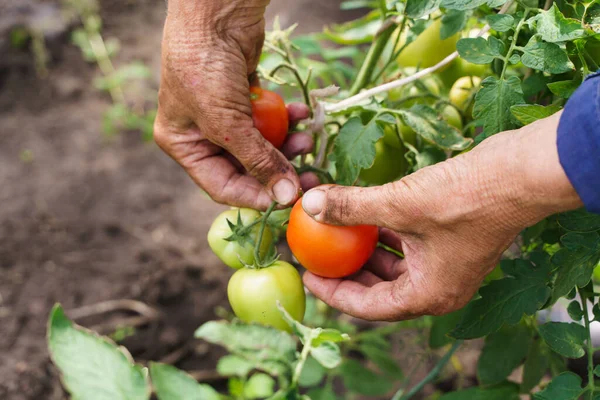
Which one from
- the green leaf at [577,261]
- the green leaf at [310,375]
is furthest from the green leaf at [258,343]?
the green leaf at [310,375]

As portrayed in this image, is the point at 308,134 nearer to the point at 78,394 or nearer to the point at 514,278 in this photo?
the point at 514,278

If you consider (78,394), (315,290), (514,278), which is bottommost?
(315,290)

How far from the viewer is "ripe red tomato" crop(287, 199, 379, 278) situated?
922 millimetres

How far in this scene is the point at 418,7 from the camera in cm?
89

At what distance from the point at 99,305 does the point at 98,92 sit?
4.37ft

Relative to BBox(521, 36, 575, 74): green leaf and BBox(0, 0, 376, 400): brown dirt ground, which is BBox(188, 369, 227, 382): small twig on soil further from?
BBox(521, 36, 575, 74): green leaf

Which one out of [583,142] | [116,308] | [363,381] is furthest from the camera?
[116,308]

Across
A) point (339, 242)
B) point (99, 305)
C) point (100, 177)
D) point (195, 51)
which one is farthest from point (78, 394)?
point (100, 177)

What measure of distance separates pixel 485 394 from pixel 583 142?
0.69 metres

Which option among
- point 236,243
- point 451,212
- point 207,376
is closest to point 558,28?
point 451,212

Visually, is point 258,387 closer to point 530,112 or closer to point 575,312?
point 575,312

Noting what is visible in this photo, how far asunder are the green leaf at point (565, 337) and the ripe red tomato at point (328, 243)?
31cm

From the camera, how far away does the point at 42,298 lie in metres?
1.86

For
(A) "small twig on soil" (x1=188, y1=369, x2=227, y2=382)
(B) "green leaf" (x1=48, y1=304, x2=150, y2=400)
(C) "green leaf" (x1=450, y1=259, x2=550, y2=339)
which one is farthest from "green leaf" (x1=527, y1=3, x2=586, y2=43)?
(A) "small twig on soil" (x1=188, y1=369, x2=227, y2=382)
